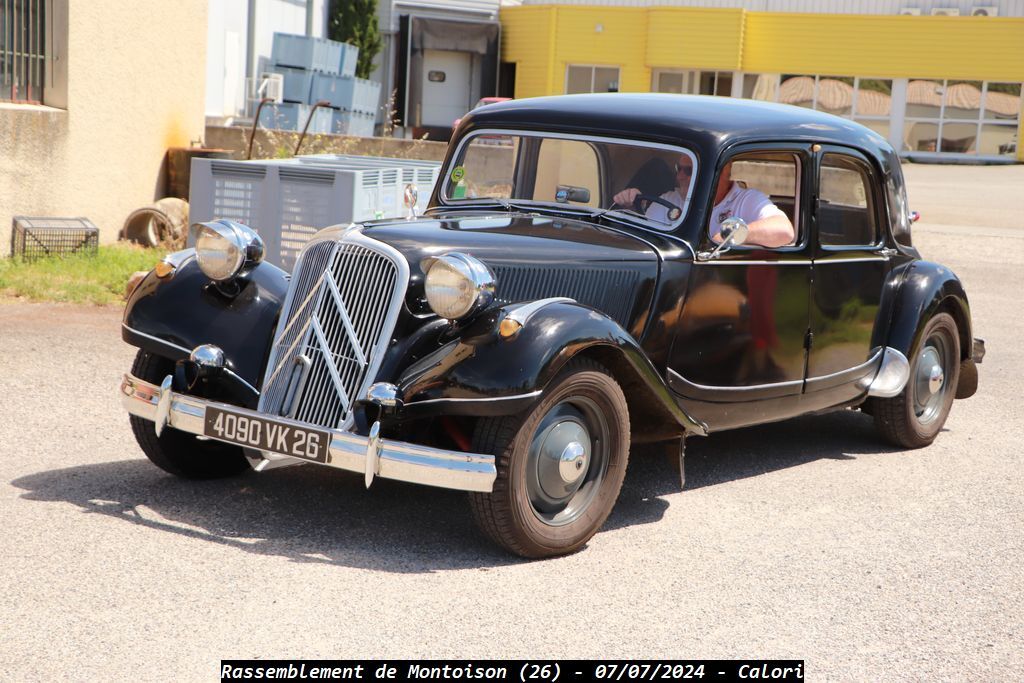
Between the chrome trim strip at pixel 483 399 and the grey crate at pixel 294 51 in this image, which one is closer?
the chrome trim strip at pixel 483 399

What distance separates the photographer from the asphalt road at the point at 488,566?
3535 millimetres

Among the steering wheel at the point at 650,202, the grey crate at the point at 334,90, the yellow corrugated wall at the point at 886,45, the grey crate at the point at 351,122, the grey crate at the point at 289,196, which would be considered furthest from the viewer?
the yellow corrugated wall at the point at 886,45

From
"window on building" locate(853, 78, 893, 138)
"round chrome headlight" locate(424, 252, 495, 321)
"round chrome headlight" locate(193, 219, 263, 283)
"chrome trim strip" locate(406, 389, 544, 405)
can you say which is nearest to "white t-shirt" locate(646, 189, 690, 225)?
"round chrome headlight" locate(424, 252, 495, 321)

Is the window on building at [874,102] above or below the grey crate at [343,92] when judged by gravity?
above

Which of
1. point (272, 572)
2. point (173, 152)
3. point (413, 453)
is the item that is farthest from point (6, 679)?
point (173, 152)

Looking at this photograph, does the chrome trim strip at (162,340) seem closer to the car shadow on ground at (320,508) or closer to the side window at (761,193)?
the car shadow on ground at (320,508)

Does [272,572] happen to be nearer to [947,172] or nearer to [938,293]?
[938,293]

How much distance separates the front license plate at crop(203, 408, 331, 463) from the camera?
13.4ft

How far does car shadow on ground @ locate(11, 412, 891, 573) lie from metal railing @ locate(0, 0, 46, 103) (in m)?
6.52

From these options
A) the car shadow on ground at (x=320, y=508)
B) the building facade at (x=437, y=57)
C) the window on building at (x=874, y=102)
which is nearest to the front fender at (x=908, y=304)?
the car shadow on ground at (x=320, y=508)

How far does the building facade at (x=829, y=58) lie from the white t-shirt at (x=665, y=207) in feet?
93.5

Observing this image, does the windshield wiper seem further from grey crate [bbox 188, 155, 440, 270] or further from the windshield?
grey crate [bbox 188, 155, 440, 270]

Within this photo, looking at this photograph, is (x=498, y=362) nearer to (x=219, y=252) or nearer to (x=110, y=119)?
(x=219, y=252)
